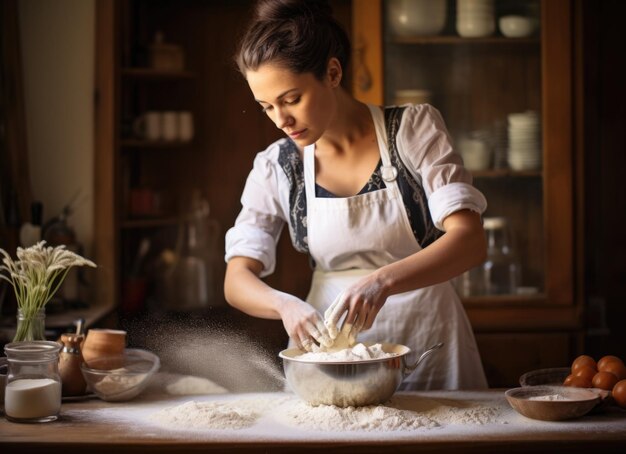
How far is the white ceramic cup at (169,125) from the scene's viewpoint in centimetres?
339

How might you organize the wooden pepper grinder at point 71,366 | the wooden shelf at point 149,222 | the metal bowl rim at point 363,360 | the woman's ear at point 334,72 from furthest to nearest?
→ the wooden shelf at point 149,222
the woman's ear at point 334,72
the wooden pepper grinder at point 71,366
the metal bowl rim at point 363,360

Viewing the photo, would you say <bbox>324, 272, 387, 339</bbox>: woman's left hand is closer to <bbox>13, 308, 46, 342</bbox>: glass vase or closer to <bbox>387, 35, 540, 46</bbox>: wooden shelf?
<bbox>13, 308, 46, 342</bbox>: glass vase

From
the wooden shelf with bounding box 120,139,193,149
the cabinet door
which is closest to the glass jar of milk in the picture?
the cabinet door

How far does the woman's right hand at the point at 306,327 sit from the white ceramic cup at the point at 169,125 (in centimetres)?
191

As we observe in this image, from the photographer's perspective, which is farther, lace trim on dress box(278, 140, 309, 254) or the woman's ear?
lace trim on dress box(278, 140, 309, 254)

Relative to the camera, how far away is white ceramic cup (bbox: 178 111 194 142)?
11.3 ft

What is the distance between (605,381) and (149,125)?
2.28 meters

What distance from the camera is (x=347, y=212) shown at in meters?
1.91

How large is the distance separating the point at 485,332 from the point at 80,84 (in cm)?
170

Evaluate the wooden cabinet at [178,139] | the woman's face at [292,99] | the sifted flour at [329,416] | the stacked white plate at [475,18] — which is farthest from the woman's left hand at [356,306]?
the wooden cabinet at [178,139]

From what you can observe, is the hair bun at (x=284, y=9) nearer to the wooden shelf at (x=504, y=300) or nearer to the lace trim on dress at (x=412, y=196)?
the lace trim on dress at (x=412, y=196)

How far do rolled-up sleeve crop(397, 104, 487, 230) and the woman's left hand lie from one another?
0.84 ft

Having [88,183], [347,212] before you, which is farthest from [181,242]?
[347,212]

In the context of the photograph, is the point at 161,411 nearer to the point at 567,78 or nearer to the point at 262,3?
the point at 262,3
